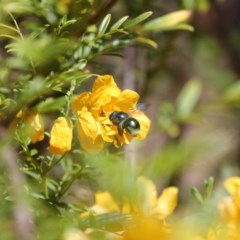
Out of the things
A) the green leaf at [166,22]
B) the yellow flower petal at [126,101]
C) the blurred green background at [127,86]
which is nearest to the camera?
the blurred green background at [127,86]

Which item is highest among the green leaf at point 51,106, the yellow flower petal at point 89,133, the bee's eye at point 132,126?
the green leaf at point 51,106

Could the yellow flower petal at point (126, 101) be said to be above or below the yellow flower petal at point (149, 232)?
below

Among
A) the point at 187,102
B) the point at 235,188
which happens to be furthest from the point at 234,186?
the point at 187,102

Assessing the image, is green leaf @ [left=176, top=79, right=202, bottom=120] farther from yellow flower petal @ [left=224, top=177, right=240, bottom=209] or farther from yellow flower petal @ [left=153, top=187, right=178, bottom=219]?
yellow flower petal @ [left=224, top=177, right=240, bottom=209]

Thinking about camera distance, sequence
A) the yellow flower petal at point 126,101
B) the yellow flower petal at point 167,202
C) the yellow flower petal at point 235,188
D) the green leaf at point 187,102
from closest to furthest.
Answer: the yellow flower petal at point 126,101
the yellow flower petal at point 235,188
the yellow flower petal at point 167,202
the green leaf at point 187,102

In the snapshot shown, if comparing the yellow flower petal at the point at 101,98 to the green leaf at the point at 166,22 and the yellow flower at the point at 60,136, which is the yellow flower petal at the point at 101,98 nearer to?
the yellow flower at the point at 60,136

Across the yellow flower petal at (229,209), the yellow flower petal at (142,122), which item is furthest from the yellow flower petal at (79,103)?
the yellow flower petal at (229,209)

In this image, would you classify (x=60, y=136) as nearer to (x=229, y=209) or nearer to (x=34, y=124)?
(x=34, y=124)
